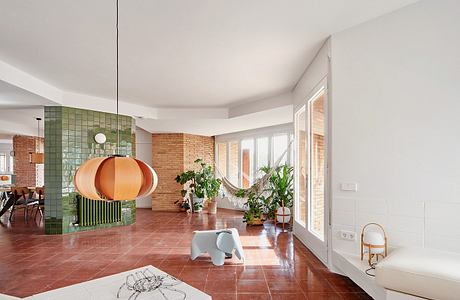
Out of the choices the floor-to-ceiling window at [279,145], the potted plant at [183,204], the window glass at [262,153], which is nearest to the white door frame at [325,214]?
the floor-to-ceiling window at [279,145]

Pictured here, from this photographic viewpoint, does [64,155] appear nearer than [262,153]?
Yes

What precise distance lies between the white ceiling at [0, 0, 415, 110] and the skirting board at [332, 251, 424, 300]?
2.03 meters

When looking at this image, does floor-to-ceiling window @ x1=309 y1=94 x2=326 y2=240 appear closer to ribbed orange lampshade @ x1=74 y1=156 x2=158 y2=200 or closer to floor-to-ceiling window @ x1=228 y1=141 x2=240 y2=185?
ribbed orange lampshade @ x1=74 y1=156 x2=158 y2=200

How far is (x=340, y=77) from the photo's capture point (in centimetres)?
261

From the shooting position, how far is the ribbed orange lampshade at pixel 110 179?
1363mm

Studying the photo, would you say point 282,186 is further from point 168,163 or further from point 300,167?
point 168,163

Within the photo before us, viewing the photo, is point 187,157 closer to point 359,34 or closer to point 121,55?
point 121,55

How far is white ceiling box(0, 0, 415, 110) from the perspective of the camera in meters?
2.23

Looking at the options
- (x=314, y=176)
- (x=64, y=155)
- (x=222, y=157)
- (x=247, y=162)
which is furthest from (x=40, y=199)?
(x=314, y=176)

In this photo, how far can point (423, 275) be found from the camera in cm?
159

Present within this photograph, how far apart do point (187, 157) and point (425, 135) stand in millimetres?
5858

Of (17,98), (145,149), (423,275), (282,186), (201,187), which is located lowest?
(201,187)

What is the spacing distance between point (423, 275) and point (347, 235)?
0.91 meters

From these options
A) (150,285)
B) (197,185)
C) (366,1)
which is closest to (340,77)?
(366,1)
